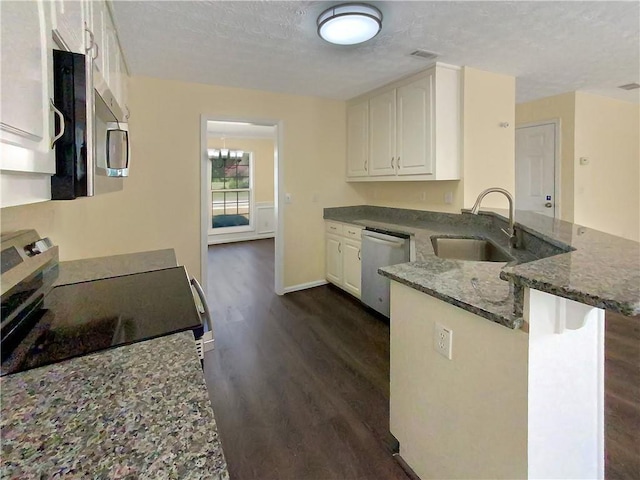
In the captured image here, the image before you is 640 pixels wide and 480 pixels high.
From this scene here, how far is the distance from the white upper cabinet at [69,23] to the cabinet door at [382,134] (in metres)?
2.81

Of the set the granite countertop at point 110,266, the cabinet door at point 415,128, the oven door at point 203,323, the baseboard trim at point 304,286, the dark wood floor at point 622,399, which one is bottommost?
the dark wood floor at point 622,399

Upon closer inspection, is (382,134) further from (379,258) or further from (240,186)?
(240,186)

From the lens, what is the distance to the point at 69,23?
0.99m

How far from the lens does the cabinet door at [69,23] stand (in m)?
0.84

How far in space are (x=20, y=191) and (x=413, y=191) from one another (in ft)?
12.0

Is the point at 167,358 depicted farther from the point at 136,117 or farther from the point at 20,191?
the point at 136,117

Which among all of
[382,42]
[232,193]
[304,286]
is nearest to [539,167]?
[382,42]

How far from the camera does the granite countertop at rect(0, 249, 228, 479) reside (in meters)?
0.55

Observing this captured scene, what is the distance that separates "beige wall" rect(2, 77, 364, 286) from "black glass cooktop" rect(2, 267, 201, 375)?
1362 millimetres

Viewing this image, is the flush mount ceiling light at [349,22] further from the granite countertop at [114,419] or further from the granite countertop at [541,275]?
the granite countertop at [114,419]

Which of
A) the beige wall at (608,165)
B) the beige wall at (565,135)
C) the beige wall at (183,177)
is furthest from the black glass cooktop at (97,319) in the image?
the beige wall at (608,165)

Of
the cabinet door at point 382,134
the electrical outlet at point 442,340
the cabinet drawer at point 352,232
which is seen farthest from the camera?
the cabinet drawer at point 352,232

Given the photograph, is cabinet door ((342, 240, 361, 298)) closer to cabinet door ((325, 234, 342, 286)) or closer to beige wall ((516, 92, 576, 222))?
cabinet door ((325, 234, 342, 286))

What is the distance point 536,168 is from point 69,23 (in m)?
4.94
